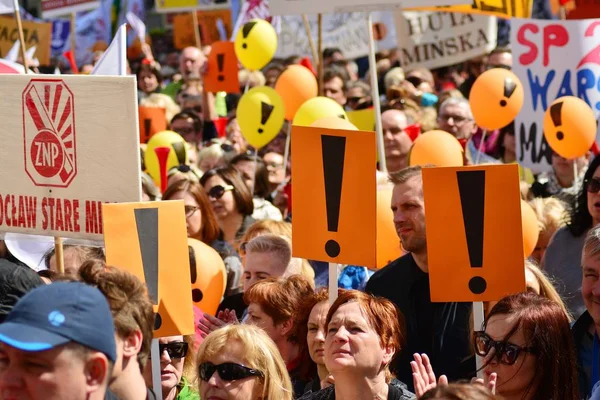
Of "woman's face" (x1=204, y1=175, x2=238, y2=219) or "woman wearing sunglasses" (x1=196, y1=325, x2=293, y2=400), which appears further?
"woman's face" (x1=204, y1=175, x2=238, y2=219)

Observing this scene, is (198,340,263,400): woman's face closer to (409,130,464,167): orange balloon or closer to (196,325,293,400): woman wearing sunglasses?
(196,325,293,400): woman wearing sunglasses

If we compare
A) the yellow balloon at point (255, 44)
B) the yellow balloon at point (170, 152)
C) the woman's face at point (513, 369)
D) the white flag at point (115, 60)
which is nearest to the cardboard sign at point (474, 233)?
the woman's face at point (513, 369)

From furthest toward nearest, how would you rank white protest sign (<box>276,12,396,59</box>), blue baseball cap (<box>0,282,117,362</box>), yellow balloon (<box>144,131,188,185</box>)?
white protest sign (<box>276,12,396,59</box>) → yellow balloon (<box>144,131,188,185</box>) → blue baseball cap (<box>0,282,117,362</box>)

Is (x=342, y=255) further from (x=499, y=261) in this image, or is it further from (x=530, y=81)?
(x=530, y=81)

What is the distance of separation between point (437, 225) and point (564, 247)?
1311 mm

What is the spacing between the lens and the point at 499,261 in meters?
4.11

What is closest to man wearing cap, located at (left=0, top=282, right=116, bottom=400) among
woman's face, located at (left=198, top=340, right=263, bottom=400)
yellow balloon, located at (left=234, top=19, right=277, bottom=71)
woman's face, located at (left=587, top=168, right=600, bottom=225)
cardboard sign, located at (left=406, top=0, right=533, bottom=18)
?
woman's face, located at (left=198, top=340, right=263, bottom=400)

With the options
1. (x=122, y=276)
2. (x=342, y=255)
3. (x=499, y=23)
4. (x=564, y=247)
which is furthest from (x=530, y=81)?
(x=499, y=23)

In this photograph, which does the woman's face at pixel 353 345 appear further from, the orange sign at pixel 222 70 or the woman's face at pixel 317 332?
the orange sign at pixel 222 70

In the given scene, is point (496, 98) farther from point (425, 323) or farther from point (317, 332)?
point (317, 332)

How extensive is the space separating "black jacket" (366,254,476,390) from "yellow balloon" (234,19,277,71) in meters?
4.78

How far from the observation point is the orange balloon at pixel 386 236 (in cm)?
541

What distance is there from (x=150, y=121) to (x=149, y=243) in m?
5.90

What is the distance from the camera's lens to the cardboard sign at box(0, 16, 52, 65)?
12461mm
